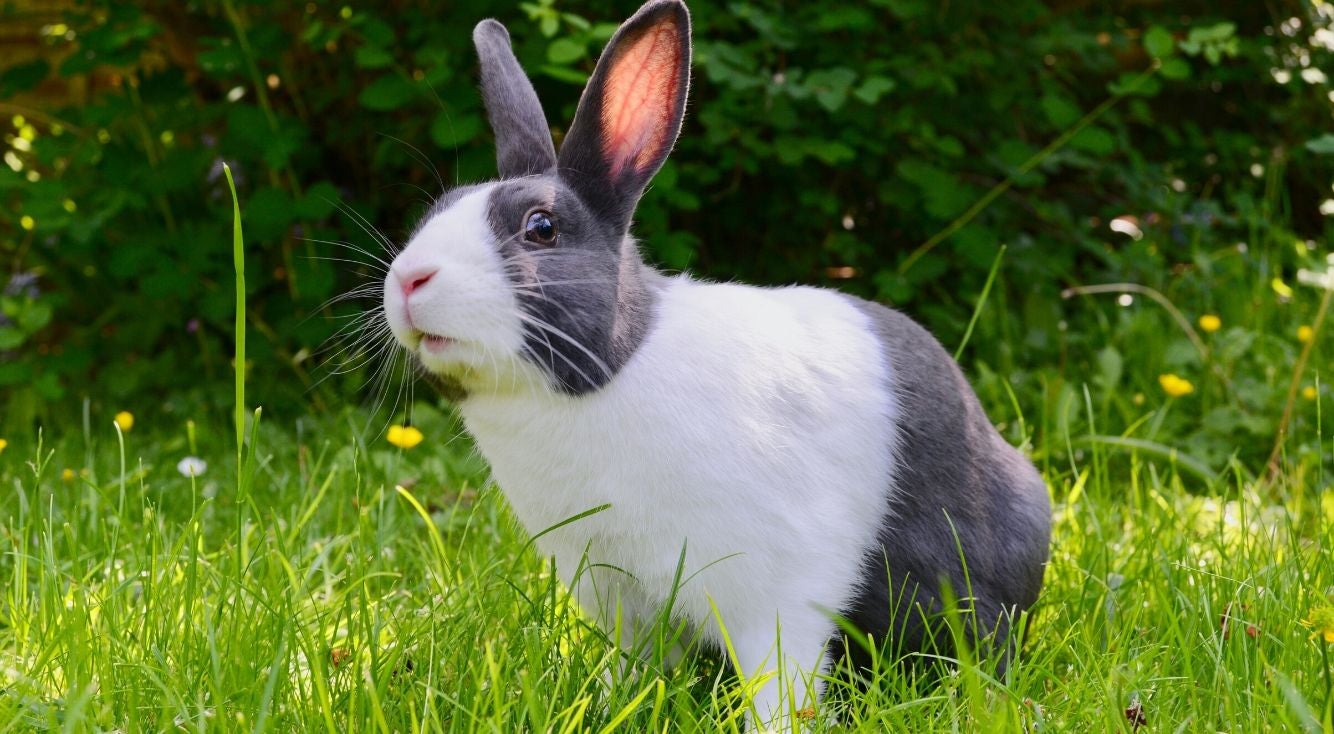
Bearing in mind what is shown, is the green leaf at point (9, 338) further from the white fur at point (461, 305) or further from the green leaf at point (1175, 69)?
the green leaf at point (1175, 69)

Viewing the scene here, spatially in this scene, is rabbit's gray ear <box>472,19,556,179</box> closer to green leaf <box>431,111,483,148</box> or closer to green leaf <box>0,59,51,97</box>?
green leaf <box>431,111,483,148</box>

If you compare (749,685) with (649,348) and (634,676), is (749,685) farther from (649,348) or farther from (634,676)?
(649,348)

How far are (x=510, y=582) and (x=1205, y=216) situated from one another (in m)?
3.30

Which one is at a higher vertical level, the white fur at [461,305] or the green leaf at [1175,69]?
the white fur at [461,305]

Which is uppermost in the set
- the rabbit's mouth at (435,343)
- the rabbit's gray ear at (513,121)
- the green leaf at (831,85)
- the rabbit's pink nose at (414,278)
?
the rabbit's gray ear at (513,121)

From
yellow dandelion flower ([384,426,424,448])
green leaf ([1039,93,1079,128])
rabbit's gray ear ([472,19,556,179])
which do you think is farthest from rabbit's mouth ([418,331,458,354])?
green leaf ([1039,93,1079,128])

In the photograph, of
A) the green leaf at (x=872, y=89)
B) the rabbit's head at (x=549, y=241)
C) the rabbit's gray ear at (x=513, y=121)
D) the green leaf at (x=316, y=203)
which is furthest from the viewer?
the green leaf at (x=316, y=203)

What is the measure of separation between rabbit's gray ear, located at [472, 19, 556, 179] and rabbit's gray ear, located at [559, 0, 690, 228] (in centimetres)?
9

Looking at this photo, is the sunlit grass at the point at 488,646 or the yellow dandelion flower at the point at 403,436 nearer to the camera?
the sunlit grass at the point at 488,646

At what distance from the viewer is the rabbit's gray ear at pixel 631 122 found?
6.23ft

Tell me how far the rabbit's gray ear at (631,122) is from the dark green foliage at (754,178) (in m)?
1.42

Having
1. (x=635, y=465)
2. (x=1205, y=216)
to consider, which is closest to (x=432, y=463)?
Answer: (x=635, y=465)

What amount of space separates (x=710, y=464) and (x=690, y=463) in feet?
0.10

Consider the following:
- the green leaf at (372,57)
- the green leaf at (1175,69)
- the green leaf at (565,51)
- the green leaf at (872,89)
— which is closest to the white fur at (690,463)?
the green leaf at (565,51)
